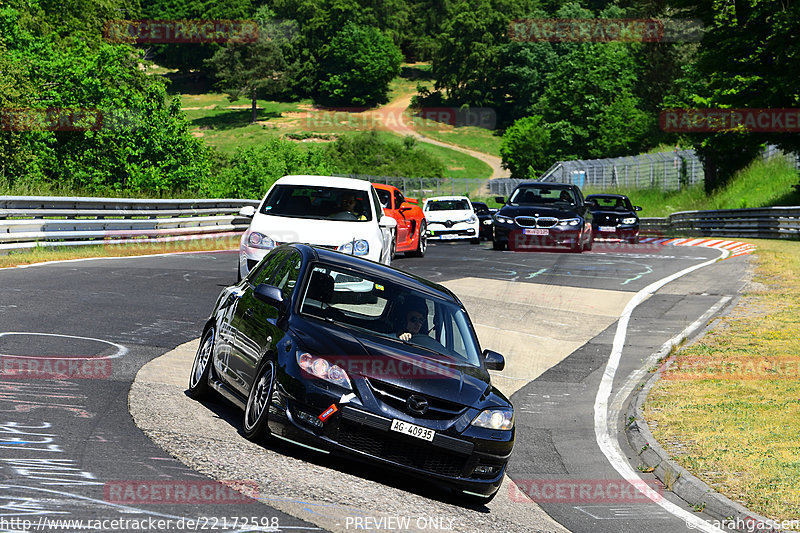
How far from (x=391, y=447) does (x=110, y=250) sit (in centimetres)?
1902

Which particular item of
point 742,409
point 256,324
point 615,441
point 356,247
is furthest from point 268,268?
point 356,247

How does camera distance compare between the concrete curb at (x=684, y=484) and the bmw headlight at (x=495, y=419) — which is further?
the concrete curb at (x=684, y=484)

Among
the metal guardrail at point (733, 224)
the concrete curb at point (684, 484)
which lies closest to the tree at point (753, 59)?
the metal guardrail at point (733, 224)

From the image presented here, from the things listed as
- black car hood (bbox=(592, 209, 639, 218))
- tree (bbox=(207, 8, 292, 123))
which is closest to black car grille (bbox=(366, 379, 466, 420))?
black car hood (bbox=(592, 209, 639, 218))

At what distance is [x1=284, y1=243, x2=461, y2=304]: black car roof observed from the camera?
8359mm

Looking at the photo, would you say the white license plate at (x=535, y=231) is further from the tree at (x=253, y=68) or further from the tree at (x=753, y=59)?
the tree at (x=253, y=68)

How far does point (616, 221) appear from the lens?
119ft

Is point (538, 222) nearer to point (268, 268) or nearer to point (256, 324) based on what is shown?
point (268, 268)

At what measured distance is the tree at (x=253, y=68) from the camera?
136 meters

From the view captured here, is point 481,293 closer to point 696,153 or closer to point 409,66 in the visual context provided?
point 696,153

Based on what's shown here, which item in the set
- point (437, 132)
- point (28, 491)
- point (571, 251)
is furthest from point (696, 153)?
point (437, 132)

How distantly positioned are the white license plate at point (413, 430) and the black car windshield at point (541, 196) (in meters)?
20.6

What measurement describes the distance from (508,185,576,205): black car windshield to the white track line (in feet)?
26.8

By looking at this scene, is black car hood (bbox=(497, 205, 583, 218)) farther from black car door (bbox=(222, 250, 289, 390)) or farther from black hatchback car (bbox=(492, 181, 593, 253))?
black car door (bbox=(222, 250, 289, 390))
